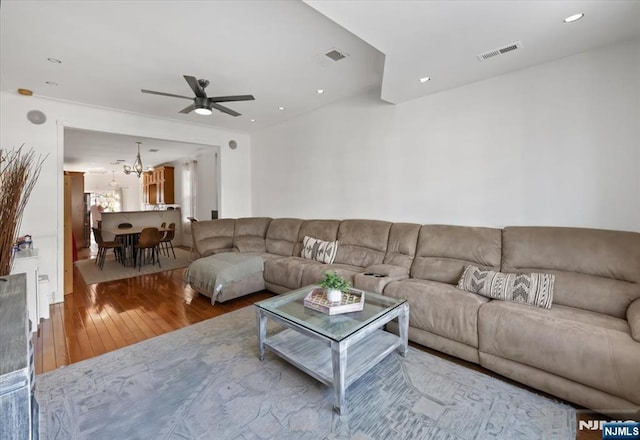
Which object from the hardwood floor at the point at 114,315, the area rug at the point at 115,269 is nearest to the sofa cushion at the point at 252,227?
the hardwood floor at the point at 114,315

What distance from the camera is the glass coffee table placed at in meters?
1.76

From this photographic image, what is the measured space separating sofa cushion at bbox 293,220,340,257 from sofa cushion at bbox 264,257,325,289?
0.43m

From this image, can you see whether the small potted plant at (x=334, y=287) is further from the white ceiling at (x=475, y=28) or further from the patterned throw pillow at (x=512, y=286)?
the white ceiling at (x=475, y=28)

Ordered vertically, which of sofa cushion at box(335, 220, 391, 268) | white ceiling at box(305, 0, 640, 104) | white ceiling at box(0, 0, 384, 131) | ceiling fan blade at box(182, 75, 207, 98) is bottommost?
sofa cushion at box(335, 220, 391, 268)

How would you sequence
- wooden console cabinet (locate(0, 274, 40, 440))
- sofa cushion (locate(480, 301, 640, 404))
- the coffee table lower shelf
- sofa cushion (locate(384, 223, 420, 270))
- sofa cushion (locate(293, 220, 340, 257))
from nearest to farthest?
wooden console cabinet (locate(0, 274, 40, 440)) < sofa cushion (locate(480, 301, 640, 404)) < the coffee table lower shelf < sofa cushion (locate(384, 223, 420, 270)) < sofa cushion (locate(293, 220, 340, 257))

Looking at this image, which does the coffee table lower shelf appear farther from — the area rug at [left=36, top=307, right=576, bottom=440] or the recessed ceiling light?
the recessed ceiling light

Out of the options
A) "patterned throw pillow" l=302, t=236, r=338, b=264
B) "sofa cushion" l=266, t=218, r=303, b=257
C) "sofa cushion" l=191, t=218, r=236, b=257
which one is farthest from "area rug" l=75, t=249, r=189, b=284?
"patterned throw pillow" l=302, t=236, r=338, b=264

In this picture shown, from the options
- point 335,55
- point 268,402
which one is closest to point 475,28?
point 335,55

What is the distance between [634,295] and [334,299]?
2.16 m

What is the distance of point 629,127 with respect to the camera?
2.27 meters

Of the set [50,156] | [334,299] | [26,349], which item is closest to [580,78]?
[334,299]

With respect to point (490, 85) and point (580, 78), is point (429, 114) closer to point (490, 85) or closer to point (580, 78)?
point (490, 85)

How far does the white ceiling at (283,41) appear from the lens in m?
1.90

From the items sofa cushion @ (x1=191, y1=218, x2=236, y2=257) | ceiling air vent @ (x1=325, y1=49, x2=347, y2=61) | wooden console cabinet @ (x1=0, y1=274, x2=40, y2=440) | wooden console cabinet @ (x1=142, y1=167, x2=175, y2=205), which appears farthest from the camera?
wooden console cabinet @ (x1=142, y1=167, x2=175, y2=205)
